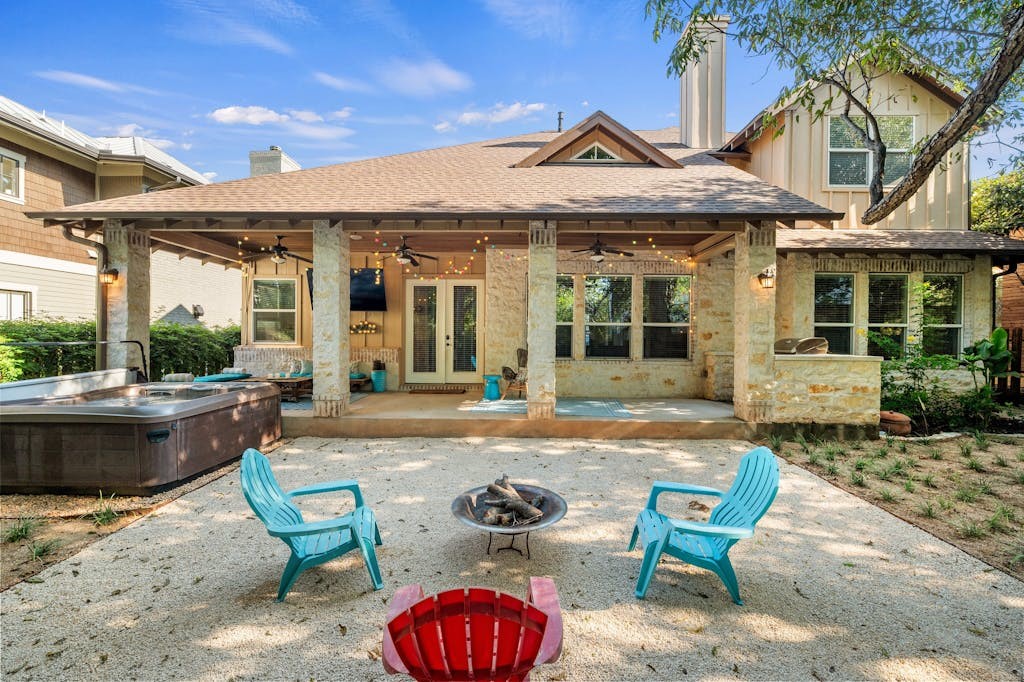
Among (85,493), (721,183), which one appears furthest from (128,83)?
(721,183)

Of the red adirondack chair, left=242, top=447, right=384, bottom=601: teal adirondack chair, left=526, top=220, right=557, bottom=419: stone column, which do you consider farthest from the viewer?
left=526, top=220, right=557, bottom=419: stone column

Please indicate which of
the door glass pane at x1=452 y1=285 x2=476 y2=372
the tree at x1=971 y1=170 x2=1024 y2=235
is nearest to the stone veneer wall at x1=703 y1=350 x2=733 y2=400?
the door glass pane at x1=452 y1=285 x2=476 y2=372

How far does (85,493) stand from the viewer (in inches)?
187

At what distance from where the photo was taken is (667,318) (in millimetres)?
10000

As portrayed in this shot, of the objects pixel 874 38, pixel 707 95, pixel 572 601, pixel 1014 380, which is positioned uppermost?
pixel 707 95

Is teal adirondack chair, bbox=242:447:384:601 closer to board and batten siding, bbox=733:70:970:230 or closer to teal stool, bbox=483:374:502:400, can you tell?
teal stool, bbox=483:374:502:400

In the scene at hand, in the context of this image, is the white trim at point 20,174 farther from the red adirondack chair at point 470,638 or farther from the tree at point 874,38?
the red adirondack chair at point 470,638

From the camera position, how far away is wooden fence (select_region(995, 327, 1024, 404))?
9648 mm

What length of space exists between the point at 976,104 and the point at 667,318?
5645 mm

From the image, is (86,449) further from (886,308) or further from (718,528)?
(886,308)

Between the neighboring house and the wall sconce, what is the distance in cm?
1026

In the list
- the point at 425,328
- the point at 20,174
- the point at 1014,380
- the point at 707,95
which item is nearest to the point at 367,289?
the point at 425,328

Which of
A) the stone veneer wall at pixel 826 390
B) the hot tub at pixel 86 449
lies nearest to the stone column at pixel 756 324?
the stone veneer wall at pixel 826 390

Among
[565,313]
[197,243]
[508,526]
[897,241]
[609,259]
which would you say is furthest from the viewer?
[565,313]
